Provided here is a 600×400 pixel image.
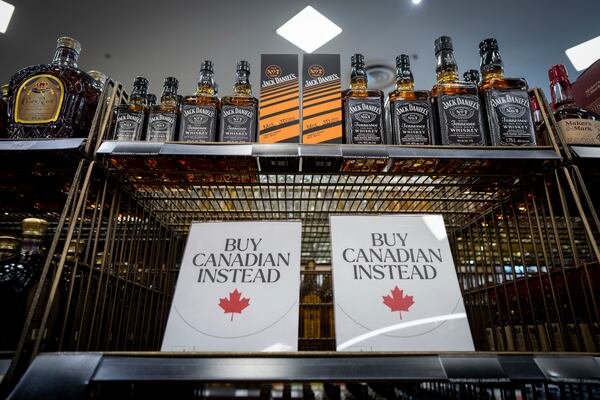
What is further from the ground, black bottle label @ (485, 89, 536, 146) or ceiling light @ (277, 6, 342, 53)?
ceiling light @ (277, 6, 342, 53)

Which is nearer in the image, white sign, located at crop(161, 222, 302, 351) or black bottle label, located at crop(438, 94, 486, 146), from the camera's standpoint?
white sign, located at crop(161, 222, 302, 351)

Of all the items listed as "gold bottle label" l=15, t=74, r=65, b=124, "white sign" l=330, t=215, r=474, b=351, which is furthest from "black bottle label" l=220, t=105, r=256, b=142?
"gold bottle label" l=15, t=74, r=65, b=124

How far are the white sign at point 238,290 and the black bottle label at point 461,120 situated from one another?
49 centimetres

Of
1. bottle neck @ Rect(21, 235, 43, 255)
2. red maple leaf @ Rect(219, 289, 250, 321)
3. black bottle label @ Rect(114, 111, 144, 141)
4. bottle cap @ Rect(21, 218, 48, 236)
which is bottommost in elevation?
red maple leaf @ Rect(219, 289, 250, 321)

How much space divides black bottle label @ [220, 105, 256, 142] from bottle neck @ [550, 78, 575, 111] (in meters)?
1.00

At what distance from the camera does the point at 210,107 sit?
0.99 metres

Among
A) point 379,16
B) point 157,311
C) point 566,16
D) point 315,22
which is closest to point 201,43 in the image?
point 315,22

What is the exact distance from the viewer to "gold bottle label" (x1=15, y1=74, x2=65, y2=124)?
94 cm

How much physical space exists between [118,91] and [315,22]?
91.1 inches

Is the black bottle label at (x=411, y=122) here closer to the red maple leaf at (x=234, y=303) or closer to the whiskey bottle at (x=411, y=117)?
the whiskey bottle at (x=411, y=117)

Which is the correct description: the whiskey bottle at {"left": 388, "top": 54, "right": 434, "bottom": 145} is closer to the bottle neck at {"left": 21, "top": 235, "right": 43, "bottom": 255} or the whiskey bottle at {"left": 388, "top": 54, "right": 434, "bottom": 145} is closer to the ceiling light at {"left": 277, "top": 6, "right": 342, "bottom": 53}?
the bottle neck at {"left": 21, "top": 235, "right": 43, "bottom": 255}

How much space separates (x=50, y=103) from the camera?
0.95 metres

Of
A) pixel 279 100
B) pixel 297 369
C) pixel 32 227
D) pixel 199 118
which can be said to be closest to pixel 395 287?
pixel 297 369

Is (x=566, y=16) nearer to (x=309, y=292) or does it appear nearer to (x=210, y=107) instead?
(x=309, y=292)
